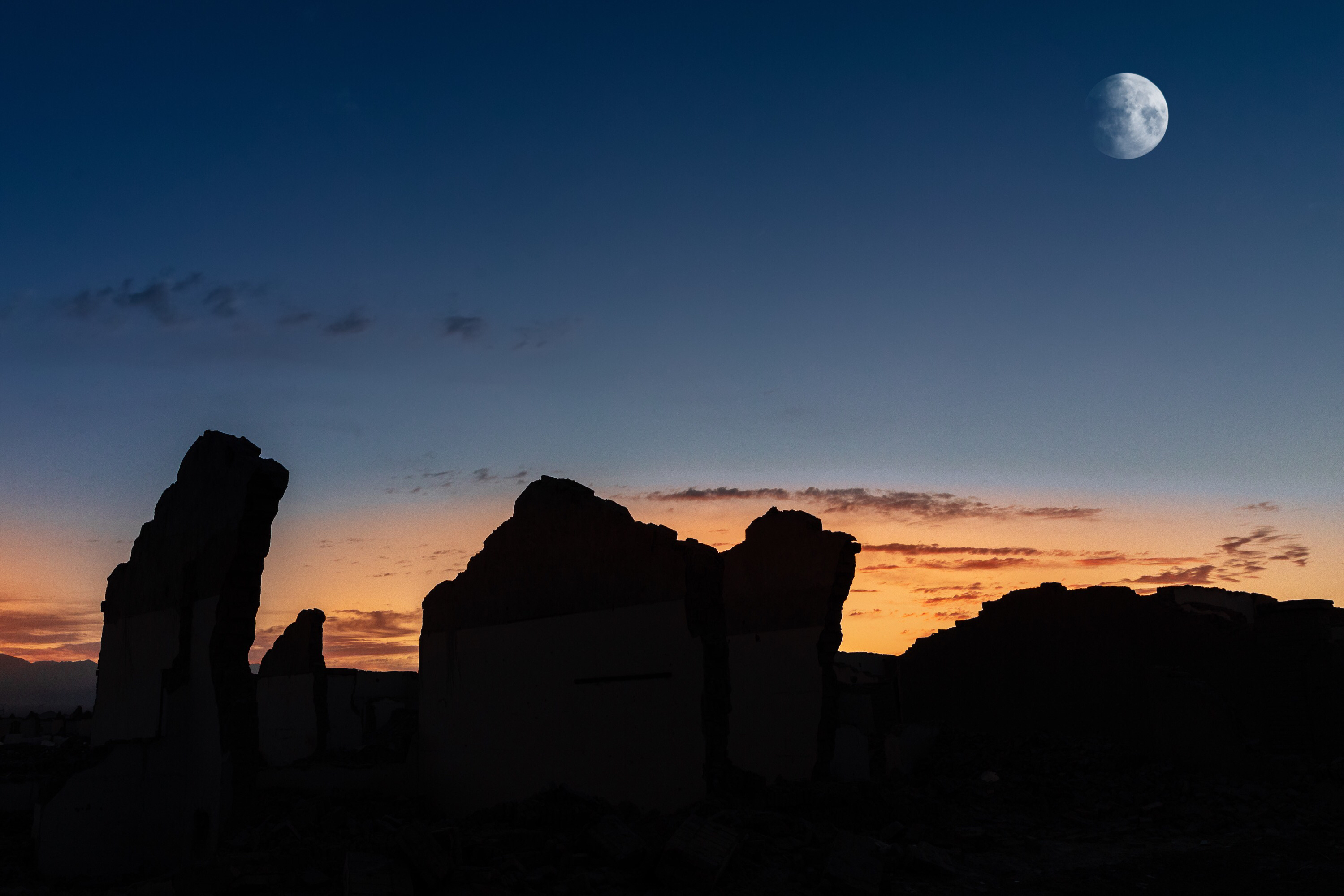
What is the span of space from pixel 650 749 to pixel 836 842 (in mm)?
2694

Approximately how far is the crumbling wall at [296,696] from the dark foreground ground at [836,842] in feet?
24.4

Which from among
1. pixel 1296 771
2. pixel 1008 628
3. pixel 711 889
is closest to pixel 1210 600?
pixel 1008 628

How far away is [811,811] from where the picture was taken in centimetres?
1030

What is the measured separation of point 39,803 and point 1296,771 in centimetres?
1503

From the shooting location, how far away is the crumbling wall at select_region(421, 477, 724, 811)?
10.3 metres

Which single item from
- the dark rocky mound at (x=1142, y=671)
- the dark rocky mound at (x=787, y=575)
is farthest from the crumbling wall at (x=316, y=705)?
the dark rocky mound at (x=1142, y=671)

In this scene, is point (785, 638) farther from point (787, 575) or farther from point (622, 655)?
point (622, 655)

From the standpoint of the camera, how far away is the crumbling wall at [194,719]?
28.4ft

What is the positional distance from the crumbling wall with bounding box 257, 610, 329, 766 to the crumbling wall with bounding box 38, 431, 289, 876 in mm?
11443

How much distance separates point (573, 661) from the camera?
1107 centimetres

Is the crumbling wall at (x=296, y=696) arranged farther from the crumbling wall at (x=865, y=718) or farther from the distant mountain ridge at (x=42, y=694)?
the distant mountain ridge at (x=42, y=694)

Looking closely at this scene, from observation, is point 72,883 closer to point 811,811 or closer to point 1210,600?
point 811,811

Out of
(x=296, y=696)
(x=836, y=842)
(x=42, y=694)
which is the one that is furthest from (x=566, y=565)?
(x=42, y=694)

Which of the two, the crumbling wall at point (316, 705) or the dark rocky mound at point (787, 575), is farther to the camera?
the crumbling wall at point (316, 705)
